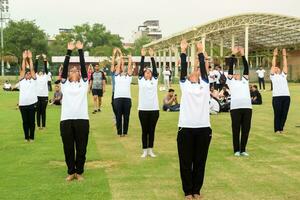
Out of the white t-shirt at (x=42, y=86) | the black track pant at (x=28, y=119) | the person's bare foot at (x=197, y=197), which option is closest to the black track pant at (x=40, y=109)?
the white t-shirt at (x=42, y=86)

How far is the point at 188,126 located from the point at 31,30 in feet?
290

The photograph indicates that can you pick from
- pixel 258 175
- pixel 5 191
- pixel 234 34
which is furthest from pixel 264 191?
pixel 234 34

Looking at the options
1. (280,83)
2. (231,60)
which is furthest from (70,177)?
(280,83)

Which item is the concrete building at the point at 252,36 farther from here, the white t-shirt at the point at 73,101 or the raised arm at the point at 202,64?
the raised arm at the point at 202,64

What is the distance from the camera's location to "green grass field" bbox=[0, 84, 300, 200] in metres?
7.69

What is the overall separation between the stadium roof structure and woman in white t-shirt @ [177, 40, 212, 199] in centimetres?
4053

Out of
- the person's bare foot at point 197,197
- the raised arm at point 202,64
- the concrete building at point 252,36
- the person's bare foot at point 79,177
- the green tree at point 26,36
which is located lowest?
the person's bare foot at point 197,197

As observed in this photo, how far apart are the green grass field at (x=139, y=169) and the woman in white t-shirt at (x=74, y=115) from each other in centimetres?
45

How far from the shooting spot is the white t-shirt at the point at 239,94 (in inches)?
420

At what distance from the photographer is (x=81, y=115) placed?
27.9ft

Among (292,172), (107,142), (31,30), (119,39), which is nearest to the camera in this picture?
(292,172)

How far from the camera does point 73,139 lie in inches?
337

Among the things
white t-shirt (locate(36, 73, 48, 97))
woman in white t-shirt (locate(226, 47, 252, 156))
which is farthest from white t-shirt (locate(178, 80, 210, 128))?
white t-shirt (locate(36, 73, 48, 97))

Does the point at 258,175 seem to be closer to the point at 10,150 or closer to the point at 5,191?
the point at 5,191
